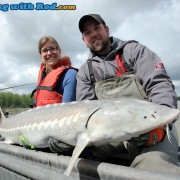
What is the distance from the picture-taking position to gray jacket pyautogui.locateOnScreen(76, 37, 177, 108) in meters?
2.60

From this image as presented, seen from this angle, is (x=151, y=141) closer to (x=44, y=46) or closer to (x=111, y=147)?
(x=111, y=147)

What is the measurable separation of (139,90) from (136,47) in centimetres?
50

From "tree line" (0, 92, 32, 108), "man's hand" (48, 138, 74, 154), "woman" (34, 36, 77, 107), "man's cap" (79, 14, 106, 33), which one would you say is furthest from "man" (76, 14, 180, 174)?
"tree line" (0, 92, 32, 108)

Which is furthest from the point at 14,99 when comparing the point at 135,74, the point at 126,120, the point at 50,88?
the point at 126,120

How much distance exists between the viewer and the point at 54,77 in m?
4.04

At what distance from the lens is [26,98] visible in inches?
3492

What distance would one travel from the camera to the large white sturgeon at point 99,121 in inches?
79.0

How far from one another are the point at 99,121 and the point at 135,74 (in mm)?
958

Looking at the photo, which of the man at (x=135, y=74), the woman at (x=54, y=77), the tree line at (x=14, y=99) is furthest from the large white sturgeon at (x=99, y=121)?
the tree line at (x=14, y=99)

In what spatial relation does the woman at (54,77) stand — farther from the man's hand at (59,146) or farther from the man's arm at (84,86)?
the man's hand at (59,146)

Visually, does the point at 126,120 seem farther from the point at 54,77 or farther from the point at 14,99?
the point at 14,99

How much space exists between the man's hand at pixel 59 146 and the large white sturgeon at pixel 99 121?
46 millimetres

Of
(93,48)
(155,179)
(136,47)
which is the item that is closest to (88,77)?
(93,48)

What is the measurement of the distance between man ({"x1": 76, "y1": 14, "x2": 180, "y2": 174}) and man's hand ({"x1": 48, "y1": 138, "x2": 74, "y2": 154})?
0.53m
